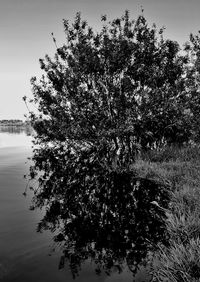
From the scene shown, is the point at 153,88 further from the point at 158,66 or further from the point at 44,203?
the point at 44,203

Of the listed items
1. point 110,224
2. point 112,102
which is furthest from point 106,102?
point 110,224

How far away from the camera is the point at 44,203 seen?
8914 mm

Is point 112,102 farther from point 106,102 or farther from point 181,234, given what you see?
point 181,234

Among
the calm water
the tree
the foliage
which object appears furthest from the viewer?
the tree

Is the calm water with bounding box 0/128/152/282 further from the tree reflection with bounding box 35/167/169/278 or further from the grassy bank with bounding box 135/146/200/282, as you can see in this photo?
the grassy bank with bounding box 135/146/200/282

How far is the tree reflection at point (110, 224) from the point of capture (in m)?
5.15

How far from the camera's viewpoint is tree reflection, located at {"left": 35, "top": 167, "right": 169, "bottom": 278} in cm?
515

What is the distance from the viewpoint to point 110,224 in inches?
251

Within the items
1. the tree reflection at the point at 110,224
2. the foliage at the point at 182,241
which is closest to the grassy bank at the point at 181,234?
the foliage at the point at 182,241

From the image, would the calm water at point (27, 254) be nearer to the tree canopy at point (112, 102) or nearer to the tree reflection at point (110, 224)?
the tree reflection at point (110, 224)

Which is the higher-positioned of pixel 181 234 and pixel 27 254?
pixel 181 234

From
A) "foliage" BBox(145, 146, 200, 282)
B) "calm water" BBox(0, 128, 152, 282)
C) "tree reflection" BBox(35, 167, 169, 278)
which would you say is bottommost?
"calm water" BBox(0, 128, 152, 282)

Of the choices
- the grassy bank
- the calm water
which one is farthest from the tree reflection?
the grassy bank

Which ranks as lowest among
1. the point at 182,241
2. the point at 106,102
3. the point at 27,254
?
the point at 27,254
